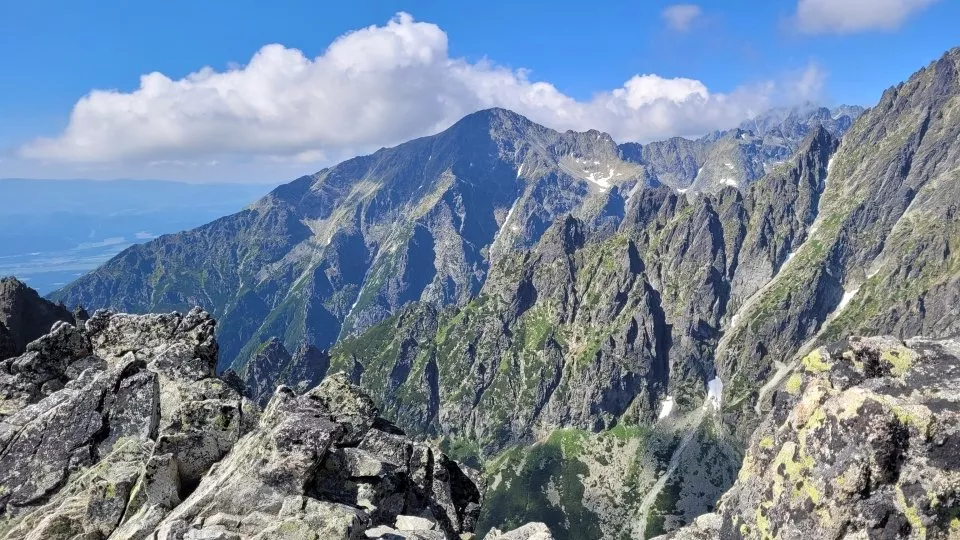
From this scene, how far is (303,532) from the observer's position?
1720 cm

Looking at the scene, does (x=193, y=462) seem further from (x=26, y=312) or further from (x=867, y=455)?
(x=26, y=312)

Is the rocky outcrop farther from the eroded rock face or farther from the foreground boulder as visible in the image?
the eroded rock face

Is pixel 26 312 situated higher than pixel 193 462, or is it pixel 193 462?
pixel 26 312

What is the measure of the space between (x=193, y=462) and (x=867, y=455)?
2522 cm

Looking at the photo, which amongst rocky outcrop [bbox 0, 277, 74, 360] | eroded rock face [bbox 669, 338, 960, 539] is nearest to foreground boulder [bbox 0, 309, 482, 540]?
eroded rock face [bbox 669, 338, 960, 539]

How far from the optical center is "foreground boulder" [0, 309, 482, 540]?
1959 cm

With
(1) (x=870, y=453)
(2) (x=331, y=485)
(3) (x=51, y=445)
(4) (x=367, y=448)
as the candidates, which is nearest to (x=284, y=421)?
(2) (x=331, y=485)

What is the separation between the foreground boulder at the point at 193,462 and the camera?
19.6 meters

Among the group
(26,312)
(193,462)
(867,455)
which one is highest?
(26,312)

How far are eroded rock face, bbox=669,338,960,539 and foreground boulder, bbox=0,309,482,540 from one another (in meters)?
12.3

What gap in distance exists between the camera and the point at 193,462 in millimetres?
24297

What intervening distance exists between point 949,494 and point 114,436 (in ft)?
109

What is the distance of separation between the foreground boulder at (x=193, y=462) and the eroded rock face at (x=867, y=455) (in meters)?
12.3

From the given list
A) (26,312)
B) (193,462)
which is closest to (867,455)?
(193,462)
